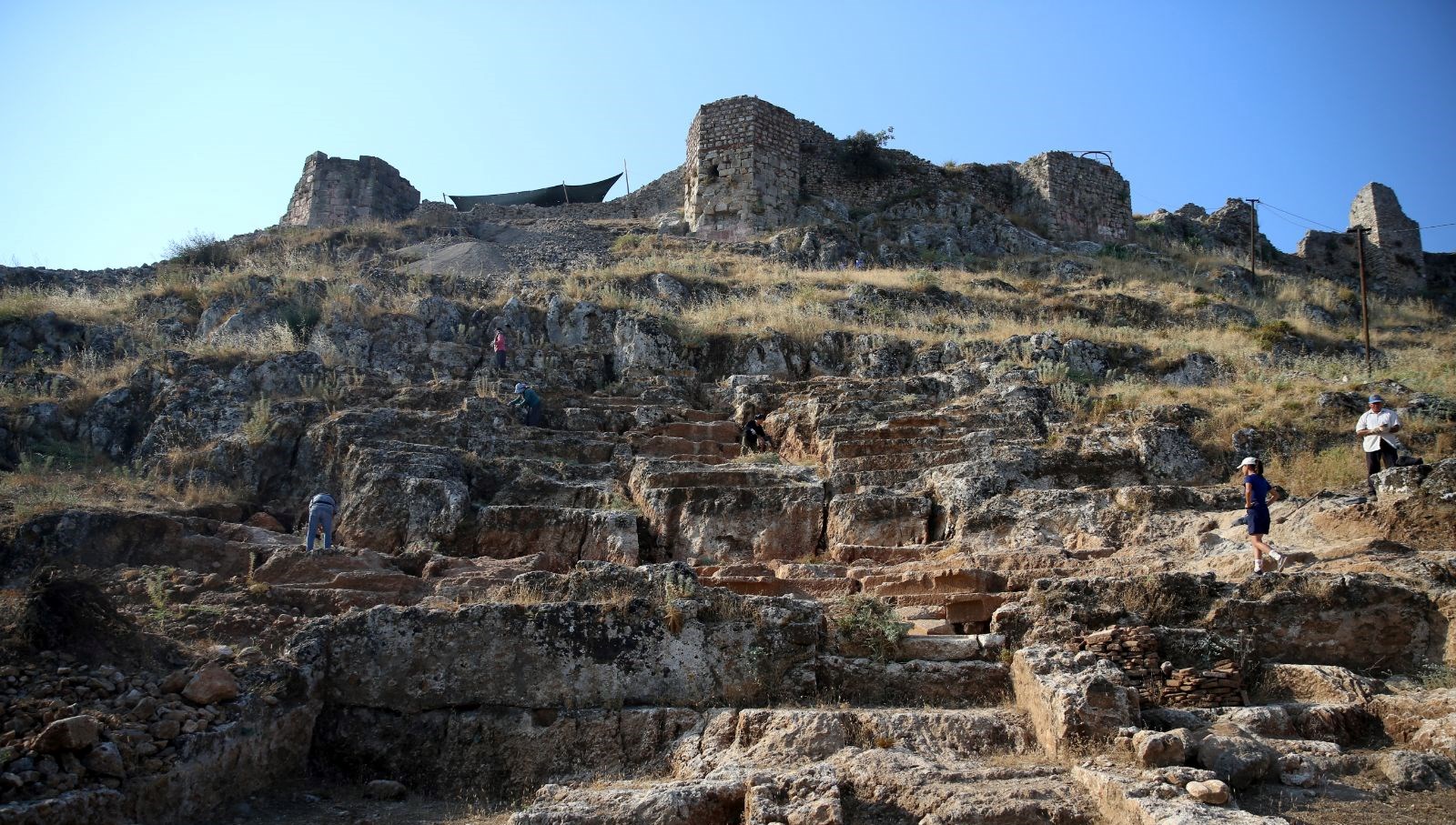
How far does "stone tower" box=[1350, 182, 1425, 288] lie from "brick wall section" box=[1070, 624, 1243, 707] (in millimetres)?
31954

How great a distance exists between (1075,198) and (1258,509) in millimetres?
22648

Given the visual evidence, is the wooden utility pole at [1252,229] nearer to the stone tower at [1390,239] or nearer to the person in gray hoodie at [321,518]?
the stone tower at [1390,239]

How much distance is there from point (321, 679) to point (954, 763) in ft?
13.2

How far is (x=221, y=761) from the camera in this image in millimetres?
5961

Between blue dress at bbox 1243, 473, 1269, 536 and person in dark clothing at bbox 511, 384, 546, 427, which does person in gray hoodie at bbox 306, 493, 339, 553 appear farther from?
blue dress at bbox 1243, 473, 1269, 536

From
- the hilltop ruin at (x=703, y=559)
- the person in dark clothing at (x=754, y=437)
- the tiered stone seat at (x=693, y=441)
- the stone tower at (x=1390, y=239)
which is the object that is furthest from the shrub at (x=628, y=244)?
the stone tower at (x=1390, y=239)

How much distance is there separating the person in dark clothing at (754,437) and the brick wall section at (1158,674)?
19.4ft

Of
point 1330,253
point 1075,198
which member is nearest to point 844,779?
point 1075,198

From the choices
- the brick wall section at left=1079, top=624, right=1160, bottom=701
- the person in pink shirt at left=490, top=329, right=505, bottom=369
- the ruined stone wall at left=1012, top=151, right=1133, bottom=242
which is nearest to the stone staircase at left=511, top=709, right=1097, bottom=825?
the brick wall section at left=1079, top=624, right=1160, bottom=701

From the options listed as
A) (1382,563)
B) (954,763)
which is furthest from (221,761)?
(1382,563)

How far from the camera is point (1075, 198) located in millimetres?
29156

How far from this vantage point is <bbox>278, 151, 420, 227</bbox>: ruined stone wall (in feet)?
95.2

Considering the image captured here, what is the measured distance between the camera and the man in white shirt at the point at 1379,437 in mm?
9844

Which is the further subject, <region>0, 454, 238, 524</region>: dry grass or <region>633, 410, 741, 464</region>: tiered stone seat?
<region>633, 410, 741, 464</region>: tiered stone seat
